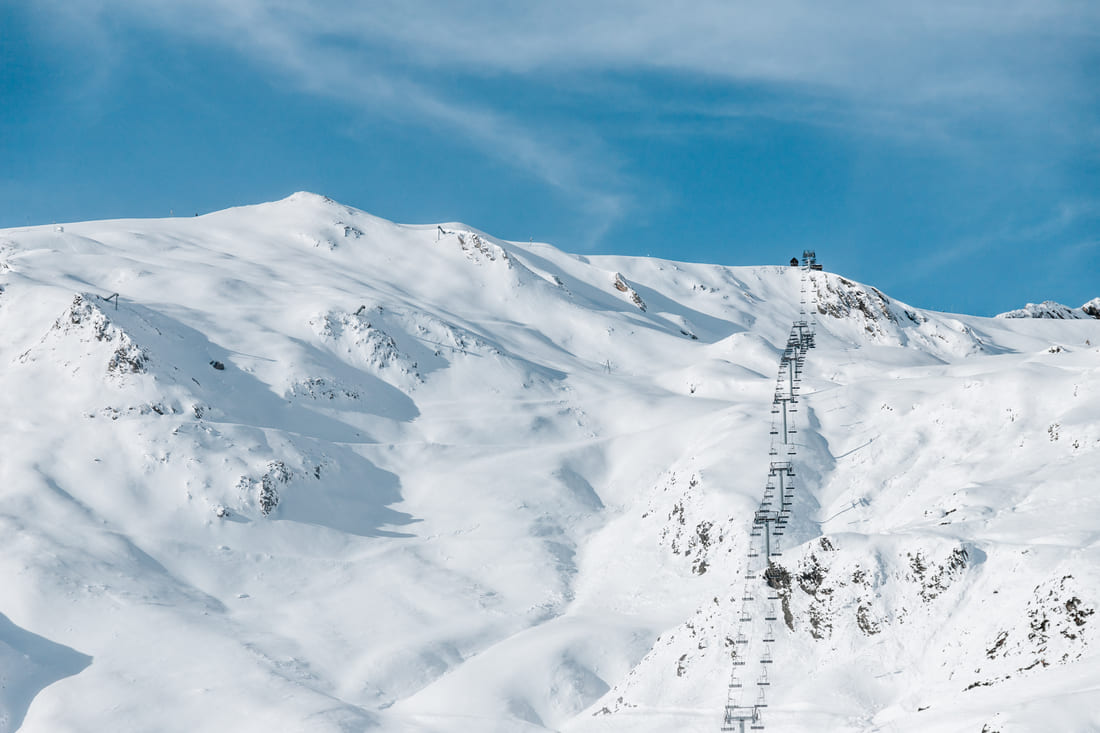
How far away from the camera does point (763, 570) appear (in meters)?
48.1

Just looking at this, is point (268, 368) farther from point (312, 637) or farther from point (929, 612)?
point (929, 612)

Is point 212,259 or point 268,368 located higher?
point 212,259

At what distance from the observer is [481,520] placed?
243 feet

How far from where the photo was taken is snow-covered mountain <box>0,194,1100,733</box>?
1730 inches

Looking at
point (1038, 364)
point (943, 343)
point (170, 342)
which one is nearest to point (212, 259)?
point (170, 342)

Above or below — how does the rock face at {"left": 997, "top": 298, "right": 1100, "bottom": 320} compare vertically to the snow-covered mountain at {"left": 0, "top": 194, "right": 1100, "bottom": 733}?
above

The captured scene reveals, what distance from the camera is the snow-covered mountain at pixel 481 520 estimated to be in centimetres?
4394

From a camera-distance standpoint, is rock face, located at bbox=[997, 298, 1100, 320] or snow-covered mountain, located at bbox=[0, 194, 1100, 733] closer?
snow-covered mountain, located at bbox=[0, 194, 1100, 733]

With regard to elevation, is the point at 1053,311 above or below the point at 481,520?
above

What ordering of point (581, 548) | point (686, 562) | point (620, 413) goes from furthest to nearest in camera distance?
point (620, 413)
point (581, 548)
point (686, 562)

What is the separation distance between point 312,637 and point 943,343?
11103cm

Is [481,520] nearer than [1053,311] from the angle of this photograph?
Yes

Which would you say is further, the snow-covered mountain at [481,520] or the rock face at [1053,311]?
the rock face at [1053,311]

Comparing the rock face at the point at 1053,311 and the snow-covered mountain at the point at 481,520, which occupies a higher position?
the rock face at the point at 1053,311
